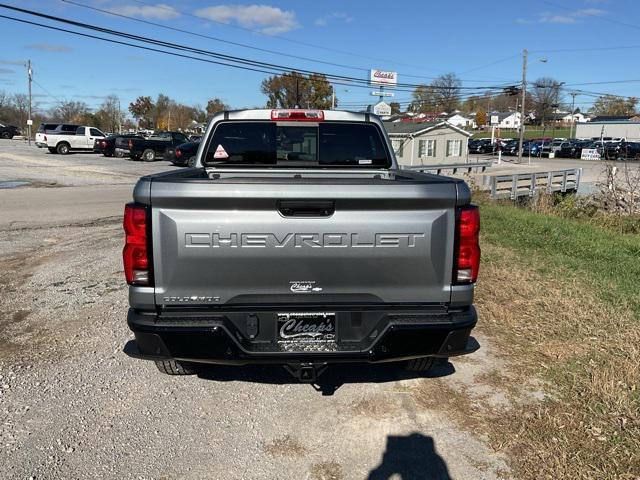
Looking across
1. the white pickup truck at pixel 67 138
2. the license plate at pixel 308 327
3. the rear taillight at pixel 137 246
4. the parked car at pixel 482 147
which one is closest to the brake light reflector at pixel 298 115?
the rear taillight at pixel 137 246

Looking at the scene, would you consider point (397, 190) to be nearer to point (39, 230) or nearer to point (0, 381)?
point (0, 381)

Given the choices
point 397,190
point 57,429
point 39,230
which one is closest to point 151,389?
point 57,429

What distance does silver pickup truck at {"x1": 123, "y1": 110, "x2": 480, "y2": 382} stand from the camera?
9.60ft

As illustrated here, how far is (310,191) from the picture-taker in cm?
295

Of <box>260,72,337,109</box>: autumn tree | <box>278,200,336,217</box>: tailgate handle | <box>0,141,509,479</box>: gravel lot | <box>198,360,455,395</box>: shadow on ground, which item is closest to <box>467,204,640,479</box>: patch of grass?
<box>0,141,509,479</box>: gravel lot

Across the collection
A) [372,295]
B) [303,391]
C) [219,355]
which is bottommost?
[303,391]

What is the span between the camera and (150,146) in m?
32.0

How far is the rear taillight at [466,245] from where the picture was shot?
10.2ft

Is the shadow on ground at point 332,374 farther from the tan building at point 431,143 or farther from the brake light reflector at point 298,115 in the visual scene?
the tan building at point 431,143

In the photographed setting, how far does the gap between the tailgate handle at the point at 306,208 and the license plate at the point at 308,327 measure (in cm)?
58

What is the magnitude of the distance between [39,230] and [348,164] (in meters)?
7.64

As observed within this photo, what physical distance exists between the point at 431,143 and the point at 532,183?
80.6ft

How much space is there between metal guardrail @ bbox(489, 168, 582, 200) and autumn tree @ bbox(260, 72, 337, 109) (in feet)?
124

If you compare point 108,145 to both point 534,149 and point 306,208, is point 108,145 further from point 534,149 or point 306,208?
point 534,149
